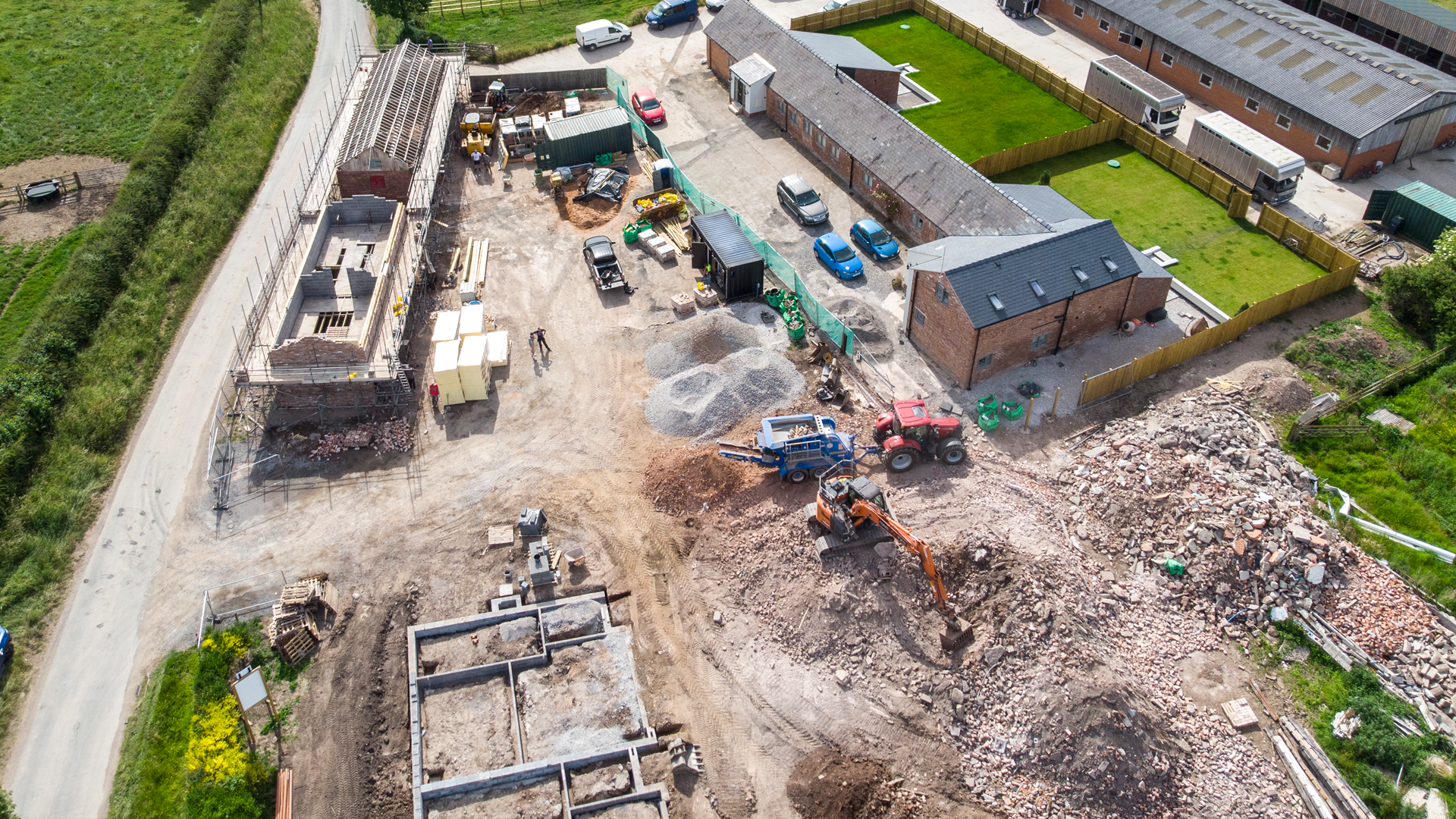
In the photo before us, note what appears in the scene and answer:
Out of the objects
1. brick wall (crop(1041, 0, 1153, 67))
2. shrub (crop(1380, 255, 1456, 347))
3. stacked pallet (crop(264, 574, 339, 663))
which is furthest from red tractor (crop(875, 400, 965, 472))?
brick wall (crop(1041, 0, 1153, 67))

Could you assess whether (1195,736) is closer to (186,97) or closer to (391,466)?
(391,466)

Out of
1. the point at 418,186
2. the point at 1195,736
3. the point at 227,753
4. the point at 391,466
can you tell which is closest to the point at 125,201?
the point at 418,186

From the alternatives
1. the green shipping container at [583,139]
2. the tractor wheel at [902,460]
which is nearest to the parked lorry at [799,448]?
the tractor wheel at [902,460]

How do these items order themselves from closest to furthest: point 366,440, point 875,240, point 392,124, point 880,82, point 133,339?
point 366,440 < point 133,339 < point 875,240 < point 392,124 < point 880,82

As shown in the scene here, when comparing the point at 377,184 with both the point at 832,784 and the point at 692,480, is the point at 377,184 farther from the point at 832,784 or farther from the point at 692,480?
the point at 832,784

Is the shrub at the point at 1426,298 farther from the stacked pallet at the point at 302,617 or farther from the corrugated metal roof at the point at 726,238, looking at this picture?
the stacked pallet at the point at 302,617

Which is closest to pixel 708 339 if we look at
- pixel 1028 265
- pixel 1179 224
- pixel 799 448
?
pixel 799 448
